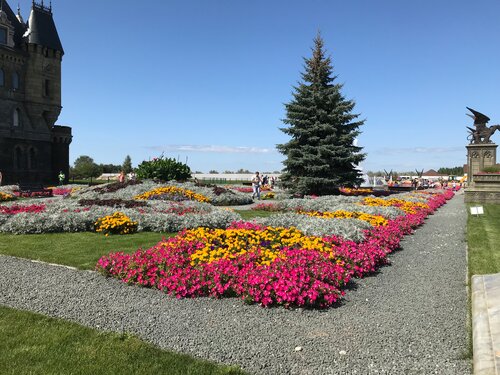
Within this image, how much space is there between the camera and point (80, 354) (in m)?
3.84

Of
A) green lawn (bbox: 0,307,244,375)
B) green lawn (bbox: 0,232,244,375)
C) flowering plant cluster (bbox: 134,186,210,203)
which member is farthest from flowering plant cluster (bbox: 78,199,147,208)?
green lawn (bbox: 0,307,244,375)

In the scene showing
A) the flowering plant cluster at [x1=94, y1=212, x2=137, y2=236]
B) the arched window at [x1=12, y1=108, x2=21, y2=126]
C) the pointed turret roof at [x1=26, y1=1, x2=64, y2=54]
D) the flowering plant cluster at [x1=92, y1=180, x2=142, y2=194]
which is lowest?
the flowering plant cluster at [x1=94, y1=212, x2=137, y2=236]

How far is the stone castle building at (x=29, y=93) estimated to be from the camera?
3772 centimetres

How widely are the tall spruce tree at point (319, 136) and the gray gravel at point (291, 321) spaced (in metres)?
16.3

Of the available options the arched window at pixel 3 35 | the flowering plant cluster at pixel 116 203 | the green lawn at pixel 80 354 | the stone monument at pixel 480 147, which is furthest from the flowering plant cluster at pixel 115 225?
the arched window at pixel 3 35

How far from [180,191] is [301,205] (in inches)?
234

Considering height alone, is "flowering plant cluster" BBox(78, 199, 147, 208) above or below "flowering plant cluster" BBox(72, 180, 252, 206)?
below

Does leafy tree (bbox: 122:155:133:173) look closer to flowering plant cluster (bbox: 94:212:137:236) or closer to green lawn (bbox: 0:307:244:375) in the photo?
flowering plant cluster (bbox: 94:212:137:236)

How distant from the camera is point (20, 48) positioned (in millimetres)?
39531

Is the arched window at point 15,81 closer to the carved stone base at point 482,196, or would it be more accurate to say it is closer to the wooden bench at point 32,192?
the wooden bench at point 32,192

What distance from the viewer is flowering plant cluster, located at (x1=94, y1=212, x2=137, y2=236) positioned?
34.6ft

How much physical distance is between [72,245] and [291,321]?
6229 mm

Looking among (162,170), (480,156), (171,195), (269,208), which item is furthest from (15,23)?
(480,156)

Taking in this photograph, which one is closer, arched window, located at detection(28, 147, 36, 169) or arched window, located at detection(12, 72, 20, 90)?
arched window, located at detection(12, 72, 20, 90)
